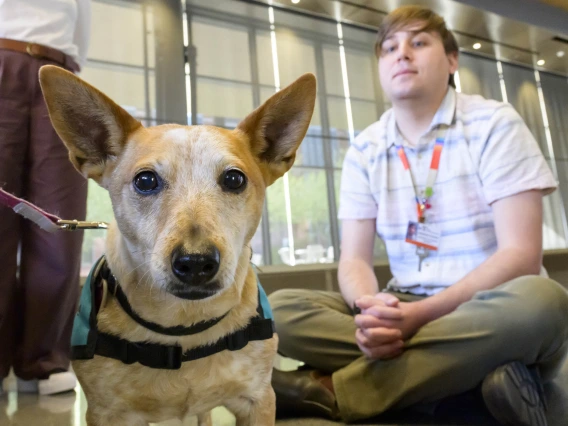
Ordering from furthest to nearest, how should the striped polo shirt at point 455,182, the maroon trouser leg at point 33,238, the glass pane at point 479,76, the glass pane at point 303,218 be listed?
1. the glass pane at point 479,76
2. the glass pane at point 303,218
3. the maroon trouser leg at point 33,238
4. the striped polo shirt at point 455,182

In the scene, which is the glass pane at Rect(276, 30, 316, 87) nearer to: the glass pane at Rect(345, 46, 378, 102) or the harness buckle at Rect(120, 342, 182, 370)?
the glass pane at Rect(345, 46, 378, 102)

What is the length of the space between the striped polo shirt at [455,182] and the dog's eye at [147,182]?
865 mm

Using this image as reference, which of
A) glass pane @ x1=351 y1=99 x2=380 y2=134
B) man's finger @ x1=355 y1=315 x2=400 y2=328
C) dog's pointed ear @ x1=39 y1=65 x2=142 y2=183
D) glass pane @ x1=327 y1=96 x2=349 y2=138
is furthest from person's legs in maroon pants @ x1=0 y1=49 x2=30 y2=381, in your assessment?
glass pane @ x1=351 y1=99 x2=380 y2=134

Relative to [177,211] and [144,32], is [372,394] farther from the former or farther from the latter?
[144,32]

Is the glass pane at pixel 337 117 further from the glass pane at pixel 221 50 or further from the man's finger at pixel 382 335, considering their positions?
the man's finger at pixel 382 335

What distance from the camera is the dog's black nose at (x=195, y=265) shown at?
0.71 metres

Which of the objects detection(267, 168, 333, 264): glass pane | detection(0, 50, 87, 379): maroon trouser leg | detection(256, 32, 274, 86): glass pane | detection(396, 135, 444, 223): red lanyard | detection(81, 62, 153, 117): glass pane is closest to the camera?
detection(396, 135, 444, 223): red lanyard

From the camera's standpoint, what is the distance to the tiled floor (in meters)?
1.12

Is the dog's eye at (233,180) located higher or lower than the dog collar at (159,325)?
higher

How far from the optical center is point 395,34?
5.00 ft

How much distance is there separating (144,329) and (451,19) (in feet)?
19.1

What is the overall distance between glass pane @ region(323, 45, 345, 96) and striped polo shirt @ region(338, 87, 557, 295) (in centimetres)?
409

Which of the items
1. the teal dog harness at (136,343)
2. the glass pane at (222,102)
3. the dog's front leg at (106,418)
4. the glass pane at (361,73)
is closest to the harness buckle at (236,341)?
the teal dog harness at (136,343)

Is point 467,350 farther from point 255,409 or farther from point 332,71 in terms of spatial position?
point 332,71
